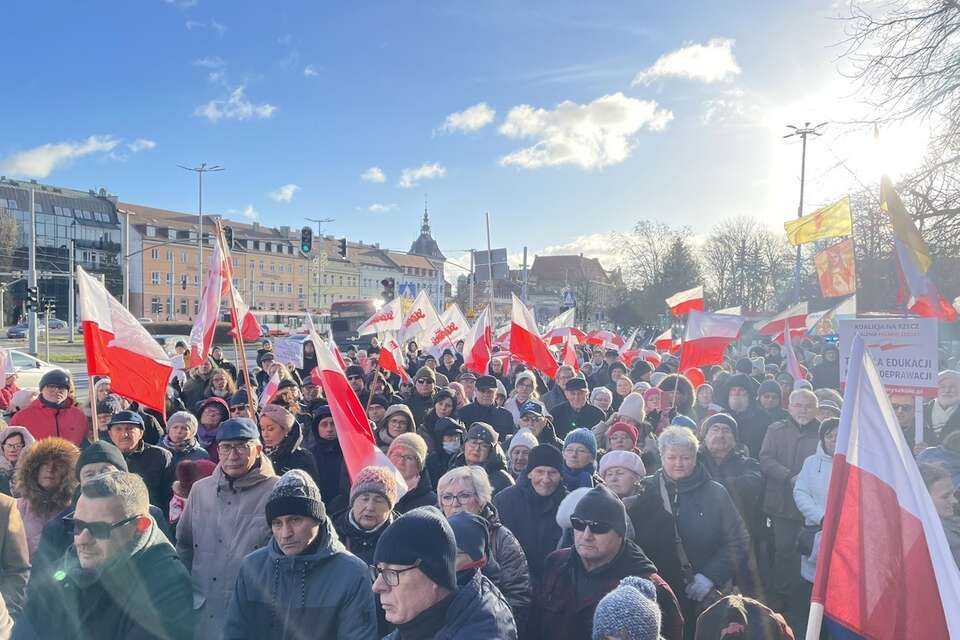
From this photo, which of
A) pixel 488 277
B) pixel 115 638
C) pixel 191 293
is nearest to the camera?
pixel 115 638

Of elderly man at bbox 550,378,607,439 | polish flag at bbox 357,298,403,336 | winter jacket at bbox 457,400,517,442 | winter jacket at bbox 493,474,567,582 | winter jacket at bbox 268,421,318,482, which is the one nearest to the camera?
winter jacket at bbox 493,474,567,582

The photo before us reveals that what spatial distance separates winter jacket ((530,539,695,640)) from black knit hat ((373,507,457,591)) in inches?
37.9

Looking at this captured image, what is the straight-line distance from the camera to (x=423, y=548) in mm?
2197

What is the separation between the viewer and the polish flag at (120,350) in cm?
559

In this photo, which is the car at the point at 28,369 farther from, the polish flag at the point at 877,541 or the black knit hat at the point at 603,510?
the polish flag at the point at 877,541

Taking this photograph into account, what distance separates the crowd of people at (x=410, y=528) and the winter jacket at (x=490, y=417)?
0.30 meters

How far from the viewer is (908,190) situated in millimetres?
9445

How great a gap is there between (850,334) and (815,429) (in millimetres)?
1498

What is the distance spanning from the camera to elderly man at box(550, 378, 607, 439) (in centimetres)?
734

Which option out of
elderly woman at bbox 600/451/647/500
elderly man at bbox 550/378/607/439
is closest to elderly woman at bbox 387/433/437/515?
elderly woman at bbox 600/451/647/500

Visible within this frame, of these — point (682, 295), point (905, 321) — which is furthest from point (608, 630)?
point (682, 295)

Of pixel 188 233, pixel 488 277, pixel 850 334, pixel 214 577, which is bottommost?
pixel 214 577

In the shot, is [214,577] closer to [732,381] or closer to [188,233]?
[732,381]

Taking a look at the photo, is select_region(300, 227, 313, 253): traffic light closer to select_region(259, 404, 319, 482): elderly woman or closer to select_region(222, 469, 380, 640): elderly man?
select_region(259, 404, 319, 482): elderly woman
